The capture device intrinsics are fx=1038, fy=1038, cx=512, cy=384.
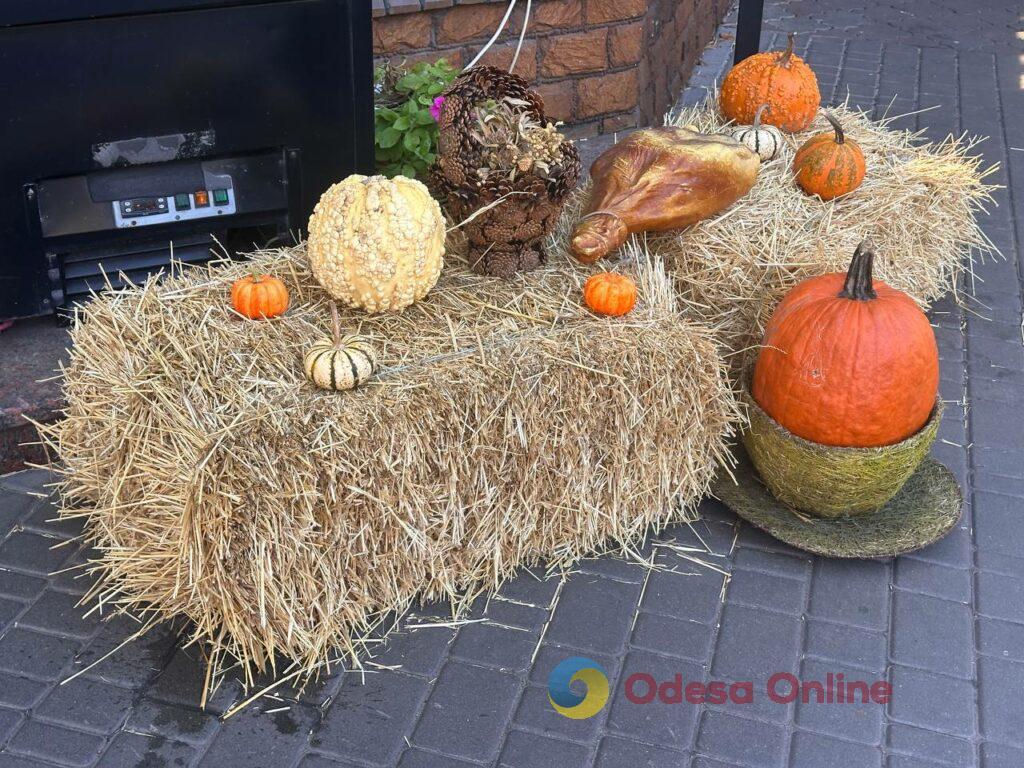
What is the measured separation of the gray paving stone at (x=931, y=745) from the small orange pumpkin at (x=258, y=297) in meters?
1.96

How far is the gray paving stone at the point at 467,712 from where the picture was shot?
2557 mm

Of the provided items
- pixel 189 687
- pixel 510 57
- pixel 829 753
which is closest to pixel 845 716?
pixel 829 753

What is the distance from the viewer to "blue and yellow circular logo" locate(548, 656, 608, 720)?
8.70 ft

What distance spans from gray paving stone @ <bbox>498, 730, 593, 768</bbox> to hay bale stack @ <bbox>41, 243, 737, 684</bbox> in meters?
0.50

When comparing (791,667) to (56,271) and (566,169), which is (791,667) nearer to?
(566,169)

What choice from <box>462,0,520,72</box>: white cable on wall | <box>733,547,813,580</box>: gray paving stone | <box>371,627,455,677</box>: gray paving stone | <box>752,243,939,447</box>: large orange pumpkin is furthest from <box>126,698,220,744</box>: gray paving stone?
<box>462,0,520,72</box>: white cable on wall

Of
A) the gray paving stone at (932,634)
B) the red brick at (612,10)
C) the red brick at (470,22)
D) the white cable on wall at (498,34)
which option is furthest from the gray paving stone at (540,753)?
the red brick at (612,10)

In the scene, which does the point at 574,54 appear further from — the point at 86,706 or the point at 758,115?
the point at 86,706

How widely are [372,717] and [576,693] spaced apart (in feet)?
1.73

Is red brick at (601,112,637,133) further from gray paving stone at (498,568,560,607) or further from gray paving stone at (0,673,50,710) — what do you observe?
gray paving stone at (0,673,50,710)

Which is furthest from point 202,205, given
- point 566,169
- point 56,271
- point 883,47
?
point 883,47

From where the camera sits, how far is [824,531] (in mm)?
3168

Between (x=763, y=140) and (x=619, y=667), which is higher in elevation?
(x=763, y=140)

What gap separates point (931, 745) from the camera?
2576mm
